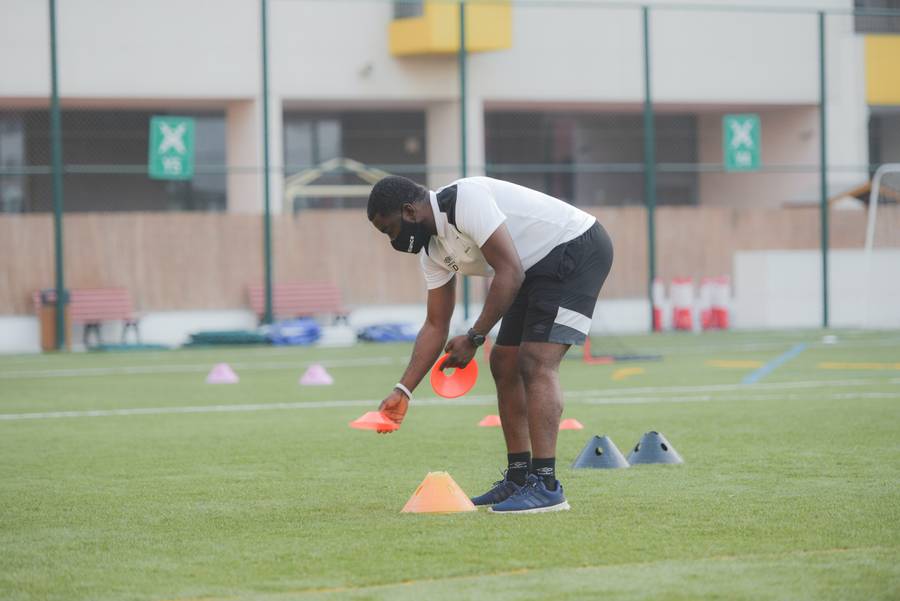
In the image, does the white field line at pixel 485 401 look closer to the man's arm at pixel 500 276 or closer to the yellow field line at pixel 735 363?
the yellow field line at pixel 735 363

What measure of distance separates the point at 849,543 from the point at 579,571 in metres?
1.27

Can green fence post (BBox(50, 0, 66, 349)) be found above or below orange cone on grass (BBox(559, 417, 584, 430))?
above

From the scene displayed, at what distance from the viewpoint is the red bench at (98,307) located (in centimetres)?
2641

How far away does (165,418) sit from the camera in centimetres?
1275

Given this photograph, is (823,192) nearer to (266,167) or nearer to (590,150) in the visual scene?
(590,150)

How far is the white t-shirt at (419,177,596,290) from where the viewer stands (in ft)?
22.9

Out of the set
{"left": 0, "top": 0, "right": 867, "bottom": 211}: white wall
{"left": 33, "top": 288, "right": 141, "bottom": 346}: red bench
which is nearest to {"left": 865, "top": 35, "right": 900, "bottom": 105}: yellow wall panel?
{"left": 0, "top": 0, "right": 867, "bottom": 211}: white wall

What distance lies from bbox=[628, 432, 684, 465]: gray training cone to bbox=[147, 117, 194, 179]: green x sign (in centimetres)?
1819

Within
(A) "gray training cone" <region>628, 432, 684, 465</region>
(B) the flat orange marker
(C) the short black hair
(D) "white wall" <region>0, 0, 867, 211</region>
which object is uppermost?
(D) "white wall" <region>0, 0, 867, 211</region>

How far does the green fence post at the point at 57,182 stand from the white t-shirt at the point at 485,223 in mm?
19108

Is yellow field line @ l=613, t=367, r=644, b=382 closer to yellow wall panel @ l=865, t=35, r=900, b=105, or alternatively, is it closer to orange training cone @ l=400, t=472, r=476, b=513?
orange training cone @ l=400, t=472, r=476, b=513

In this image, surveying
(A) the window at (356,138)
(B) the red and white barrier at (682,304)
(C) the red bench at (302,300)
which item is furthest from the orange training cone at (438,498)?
(A) the window at (356,138)

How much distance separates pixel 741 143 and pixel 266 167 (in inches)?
366

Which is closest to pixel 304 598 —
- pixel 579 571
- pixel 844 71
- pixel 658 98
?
pixel 579 571
